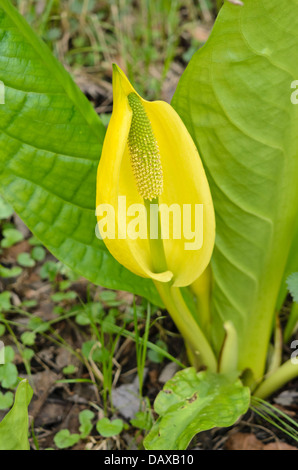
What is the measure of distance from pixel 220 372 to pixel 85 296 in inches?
20.1

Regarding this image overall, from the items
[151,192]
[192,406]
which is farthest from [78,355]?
[151,192]

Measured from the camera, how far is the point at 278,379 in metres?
1.17

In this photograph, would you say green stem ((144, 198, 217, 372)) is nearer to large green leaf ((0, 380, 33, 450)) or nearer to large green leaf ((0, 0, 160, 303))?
large green leaf ((0, 0, 160, 303))

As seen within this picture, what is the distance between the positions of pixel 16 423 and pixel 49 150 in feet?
1.58

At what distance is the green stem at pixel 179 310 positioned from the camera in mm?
858

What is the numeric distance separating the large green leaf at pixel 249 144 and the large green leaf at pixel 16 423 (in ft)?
1.56

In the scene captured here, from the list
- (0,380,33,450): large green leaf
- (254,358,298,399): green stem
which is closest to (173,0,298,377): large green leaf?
(254,358,298,399): green stem

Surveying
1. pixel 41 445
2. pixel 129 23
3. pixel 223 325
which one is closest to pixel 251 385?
pixel 223 325

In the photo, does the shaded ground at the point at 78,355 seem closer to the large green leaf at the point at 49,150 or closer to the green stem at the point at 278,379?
the green stem at the point at 278,379

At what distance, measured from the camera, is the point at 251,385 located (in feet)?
3.93

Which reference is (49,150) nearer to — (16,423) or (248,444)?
(16,423)

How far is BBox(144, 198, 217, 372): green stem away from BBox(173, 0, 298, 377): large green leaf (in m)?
0.08

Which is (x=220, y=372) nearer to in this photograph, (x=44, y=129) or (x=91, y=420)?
(x=91, y=420)

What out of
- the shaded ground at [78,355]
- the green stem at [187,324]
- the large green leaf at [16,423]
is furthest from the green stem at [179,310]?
the large green leaf at [16,423]
